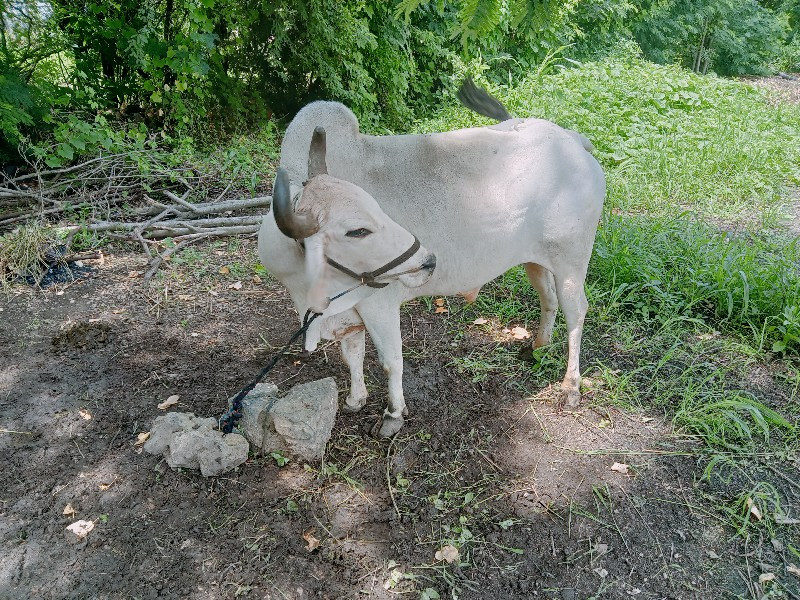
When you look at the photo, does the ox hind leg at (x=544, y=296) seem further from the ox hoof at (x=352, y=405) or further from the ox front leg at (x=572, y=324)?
the ox hoof at (x=352, y=405)

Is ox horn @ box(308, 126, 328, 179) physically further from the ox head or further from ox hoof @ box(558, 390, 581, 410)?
ox hoof @ box(558, 390, 581, 410)

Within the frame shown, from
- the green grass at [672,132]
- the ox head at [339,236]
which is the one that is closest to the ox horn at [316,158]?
the ox head at [339,236]

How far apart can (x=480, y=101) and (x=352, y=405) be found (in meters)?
1.81

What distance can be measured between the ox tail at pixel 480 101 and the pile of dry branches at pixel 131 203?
2.65 meters

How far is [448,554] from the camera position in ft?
7.98

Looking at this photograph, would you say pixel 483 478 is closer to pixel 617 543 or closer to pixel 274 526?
pixel 617 543

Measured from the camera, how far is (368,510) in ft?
8.70

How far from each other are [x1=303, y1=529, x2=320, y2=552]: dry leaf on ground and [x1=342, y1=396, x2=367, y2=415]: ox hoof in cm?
82

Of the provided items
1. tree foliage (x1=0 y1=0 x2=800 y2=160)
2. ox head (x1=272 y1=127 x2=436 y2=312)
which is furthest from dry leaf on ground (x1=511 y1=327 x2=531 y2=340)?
tree foliage (x1=0 y1=0 x2=800 y2=160)

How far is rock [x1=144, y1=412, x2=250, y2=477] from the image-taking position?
274 centimetres

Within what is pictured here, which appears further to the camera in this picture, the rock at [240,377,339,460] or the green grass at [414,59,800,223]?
the green grass at [414,59,800,223]

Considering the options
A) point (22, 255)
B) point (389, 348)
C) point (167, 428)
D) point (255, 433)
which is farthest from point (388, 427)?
point (22, 255)

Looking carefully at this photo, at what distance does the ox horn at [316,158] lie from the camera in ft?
7.63

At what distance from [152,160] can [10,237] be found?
5.45ft
